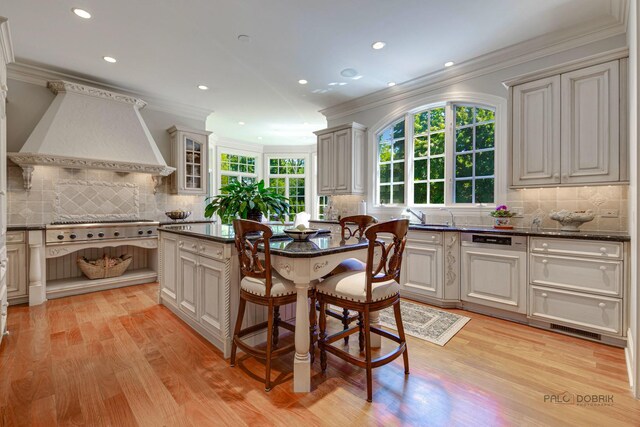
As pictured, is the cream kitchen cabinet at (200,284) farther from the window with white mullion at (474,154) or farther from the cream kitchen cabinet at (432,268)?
the window with white mullion at (474,154)

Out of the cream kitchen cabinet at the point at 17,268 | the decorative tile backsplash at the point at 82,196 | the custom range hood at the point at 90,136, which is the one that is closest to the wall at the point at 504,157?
the custom range hood at the point at 90,136

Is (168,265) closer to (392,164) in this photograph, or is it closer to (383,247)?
(383,247)

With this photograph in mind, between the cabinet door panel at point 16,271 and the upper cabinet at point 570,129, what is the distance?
5652 mm

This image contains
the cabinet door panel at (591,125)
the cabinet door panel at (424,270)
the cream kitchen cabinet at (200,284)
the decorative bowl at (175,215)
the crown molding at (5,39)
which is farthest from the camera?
the decorative bowl at (175,215)

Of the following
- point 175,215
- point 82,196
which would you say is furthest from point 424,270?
point 82,196

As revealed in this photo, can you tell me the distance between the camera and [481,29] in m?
3.02

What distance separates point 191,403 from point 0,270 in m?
1.99

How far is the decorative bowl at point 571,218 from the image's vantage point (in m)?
2.80

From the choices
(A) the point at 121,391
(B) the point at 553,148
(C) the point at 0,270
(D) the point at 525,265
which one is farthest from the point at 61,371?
(B) the point at 553,148

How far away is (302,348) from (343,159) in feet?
11.9

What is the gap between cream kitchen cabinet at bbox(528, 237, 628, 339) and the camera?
241 cm

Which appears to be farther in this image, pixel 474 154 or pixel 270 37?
pixel 474 154

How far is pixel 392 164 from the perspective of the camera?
476 centimetres

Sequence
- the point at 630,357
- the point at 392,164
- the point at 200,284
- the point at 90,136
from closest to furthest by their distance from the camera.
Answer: the point at 630,357, the point at 200,284, the point at 90,136, the point at 392,164
